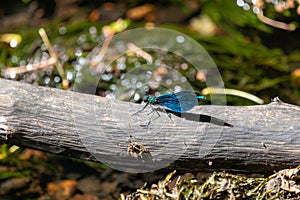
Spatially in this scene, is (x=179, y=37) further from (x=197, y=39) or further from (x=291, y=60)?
(x=291, y=60)

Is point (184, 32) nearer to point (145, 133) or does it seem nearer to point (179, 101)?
point (179, 101)

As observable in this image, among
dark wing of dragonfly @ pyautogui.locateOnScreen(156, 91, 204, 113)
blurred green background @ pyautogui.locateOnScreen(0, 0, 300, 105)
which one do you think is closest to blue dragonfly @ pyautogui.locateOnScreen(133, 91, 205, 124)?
dark wing of dragonfly @ pyautogui.locateOnScreen(156, 91, 204, 113)

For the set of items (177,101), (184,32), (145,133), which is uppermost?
(184,32)

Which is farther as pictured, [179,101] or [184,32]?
[184,32]

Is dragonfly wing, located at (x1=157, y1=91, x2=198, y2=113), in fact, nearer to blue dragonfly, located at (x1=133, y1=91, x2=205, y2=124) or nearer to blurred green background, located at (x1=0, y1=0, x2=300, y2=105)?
blue dragonfly, located at (x1=133, y1=91, x2=205, y2=124)

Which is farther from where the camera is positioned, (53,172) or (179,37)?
(179,37)

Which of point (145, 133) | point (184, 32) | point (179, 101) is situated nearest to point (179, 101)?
point (179, 101)

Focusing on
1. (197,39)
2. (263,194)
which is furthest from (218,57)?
(263,194)

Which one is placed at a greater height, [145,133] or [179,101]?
[179,101]
